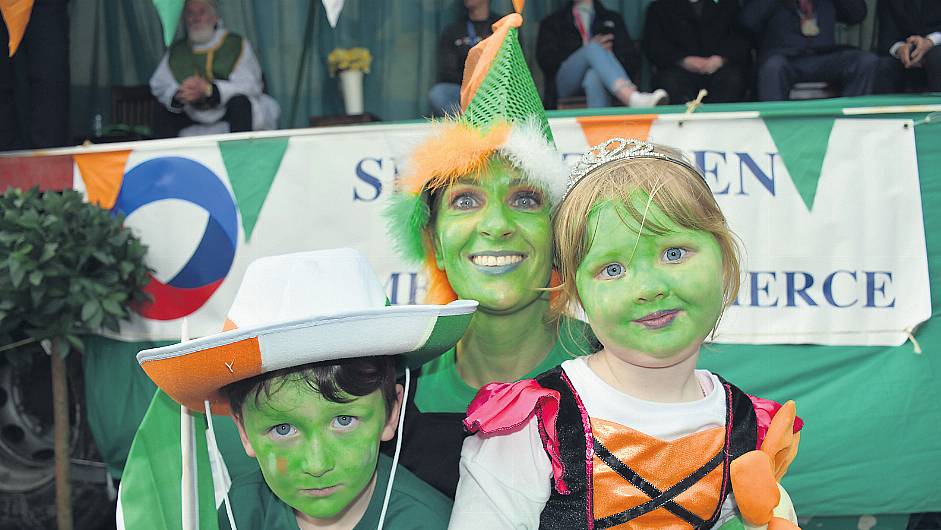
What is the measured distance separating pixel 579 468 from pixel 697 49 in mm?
3509

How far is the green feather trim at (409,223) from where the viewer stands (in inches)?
86.2

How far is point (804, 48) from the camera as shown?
4.41m

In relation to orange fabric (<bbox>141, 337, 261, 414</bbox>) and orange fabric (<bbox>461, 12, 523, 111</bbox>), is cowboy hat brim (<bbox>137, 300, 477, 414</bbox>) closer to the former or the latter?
orange fabric (<bbox>141, 337, 261, 414</bbox>)

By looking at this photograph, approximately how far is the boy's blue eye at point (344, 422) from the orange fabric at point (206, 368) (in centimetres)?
16

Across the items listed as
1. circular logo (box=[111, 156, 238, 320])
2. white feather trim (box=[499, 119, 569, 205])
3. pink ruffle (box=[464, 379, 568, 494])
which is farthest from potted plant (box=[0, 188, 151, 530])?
pink ruffle (box=[464, 379, 568, 494])

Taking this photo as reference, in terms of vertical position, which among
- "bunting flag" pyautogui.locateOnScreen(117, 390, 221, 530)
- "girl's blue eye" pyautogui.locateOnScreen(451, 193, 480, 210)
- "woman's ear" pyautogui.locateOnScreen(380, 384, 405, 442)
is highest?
"girl's blue eye" pyautogui.locateOnScreen(451, 193, 480, 210)

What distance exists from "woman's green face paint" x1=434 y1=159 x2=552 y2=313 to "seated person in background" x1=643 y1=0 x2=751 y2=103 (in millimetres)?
2697

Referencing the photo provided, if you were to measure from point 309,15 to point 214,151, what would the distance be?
78.3 inches

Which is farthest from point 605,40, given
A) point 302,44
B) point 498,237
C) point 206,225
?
point 498,237

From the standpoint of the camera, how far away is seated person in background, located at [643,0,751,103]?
14.9 feet

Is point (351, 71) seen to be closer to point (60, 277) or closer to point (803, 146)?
point (60, 277)

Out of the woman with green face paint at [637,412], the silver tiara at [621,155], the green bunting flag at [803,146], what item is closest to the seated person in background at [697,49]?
the green bunting flag at [803,146]

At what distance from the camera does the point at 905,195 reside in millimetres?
3301

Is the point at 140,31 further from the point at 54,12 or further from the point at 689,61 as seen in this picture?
the point at 689,61
